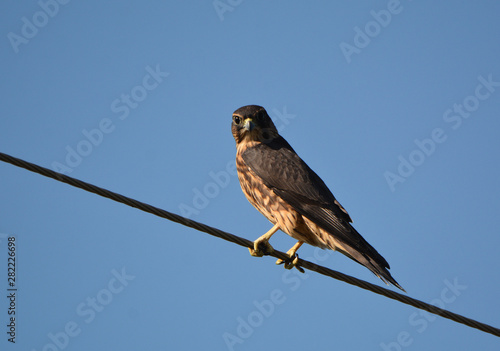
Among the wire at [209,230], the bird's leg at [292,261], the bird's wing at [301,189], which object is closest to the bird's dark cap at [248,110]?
the bird's wing at [301,189]

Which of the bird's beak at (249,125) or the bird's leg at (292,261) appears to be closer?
the bird's leg at (292,261)

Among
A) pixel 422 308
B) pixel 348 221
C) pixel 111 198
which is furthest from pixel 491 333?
pixel 111 198

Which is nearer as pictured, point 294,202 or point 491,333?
point 491,333

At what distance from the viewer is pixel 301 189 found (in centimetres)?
587

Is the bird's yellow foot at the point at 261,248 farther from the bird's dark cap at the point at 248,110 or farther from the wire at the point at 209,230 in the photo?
the bird's dark cap at the point at 248,110

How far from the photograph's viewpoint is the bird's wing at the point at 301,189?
A: 5336 mm

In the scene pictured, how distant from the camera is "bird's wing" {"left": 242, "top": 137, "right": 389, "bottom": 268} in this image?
210 inches

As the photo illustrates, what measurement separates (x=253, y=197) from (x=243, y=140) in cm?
75

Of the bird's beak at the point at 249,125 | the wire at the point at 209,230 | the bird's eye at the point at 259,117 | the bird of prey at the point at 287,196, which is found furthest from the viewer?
the bird's eye at the point at 259,117

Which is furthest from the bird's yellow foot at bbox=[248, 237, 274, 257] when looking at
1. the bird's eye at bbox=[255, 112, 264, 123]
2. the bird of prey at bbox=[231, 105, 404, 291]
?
the bird's eye at bbox=[255, 112, 264, 123]

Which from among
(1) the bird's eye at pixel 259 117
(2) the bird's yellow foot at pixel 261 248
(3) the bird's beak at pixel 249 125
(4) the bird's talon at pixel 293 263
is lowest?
(4) the bird's talon at pixel 293 263

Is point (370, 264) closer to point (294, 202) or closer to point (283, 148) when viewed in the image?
point (294, 202)

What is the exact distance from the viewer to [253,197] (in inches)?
242

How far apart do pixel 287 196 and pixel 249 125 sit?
41.5 inches
